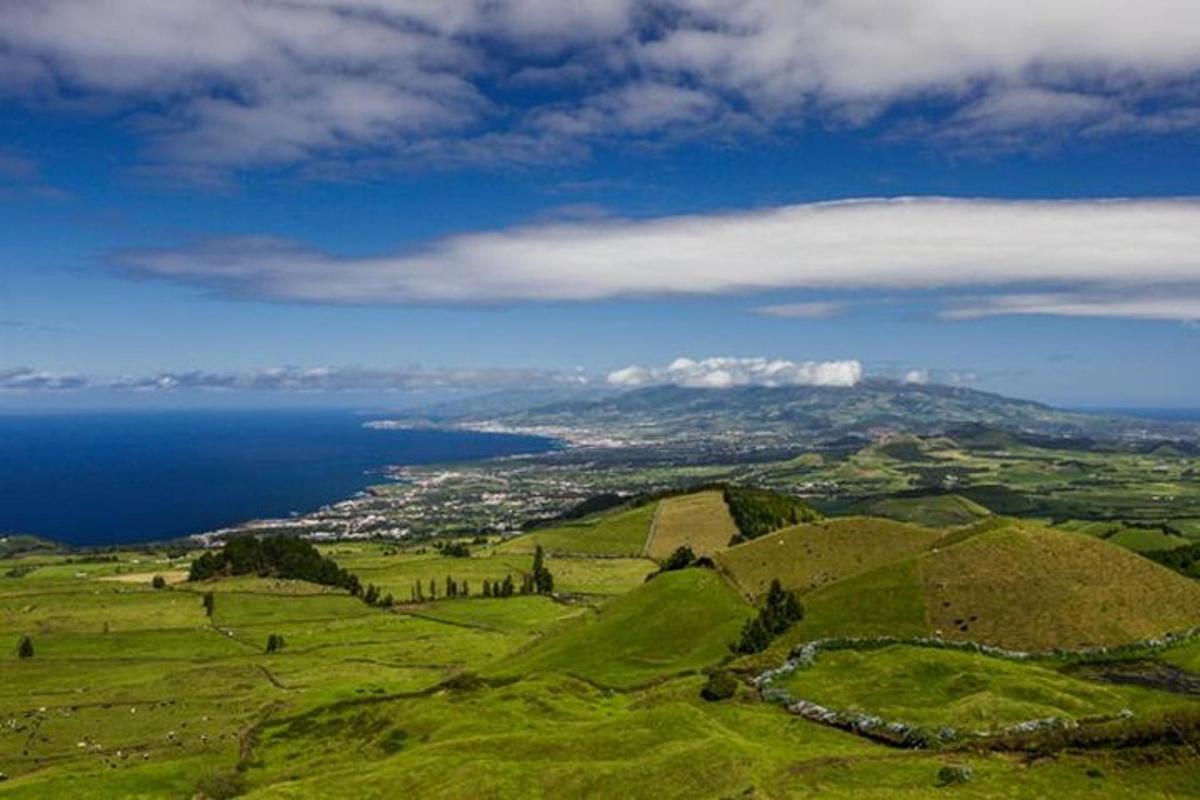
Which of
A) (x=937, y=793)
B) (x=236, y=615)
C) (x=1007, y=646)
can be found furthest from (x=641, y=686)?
(x=236, y=615)

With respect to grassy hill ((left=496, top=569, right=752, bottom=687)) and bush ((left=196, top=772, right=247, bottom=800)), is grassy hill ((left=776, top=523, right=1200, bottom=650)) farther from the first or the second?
bush ((left=196, top=772, right=247, bottom=800))

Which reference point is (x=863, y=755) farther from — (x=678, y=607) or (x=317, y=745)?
(x=678, y=607)

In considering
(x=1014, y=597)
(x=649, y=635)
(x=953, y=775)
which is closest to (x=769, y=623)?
(x=649, y=635)

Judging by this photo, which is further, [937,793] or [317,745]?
[317,745]

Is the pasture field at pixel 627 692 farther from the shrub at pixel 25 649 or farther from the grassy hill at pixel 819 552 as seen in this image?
the shrub at pixel 25 649

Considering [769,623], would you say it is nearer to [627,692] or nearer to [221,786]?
[627,692]

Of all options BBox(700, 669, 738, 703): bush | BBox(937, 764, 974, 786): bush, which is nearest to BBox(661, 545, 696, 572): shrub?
BBox(700, 669, 738, 703): bush

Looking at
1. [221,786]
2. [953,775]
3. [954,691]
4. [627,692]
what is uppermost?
[953,775]

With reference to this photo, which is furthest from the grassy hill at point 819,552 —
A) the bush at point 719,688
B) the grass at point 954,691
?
the bush at point 719,688
